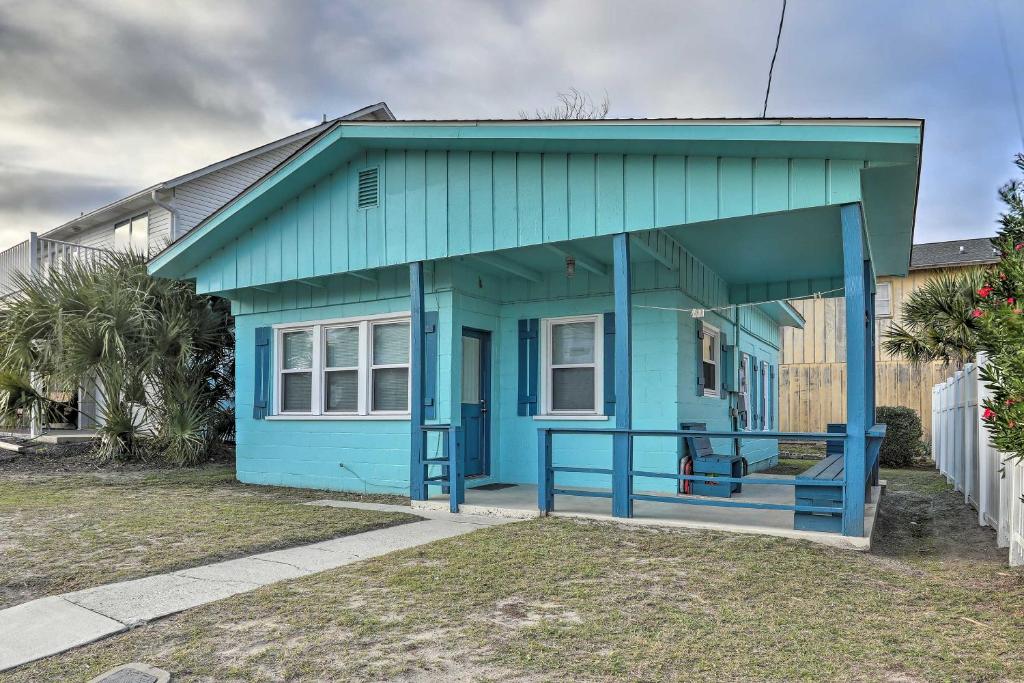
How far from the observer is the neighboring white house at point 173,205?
1636 centimetres

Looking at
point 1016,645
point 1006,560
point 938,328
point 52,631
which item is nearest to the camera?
point 1016,645

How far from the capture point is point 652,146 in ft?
22.0

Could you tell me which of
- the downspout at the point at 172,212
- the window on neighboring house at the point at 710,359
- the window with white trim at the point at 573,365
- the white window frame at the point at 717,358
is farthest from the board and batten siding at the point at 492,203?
the downspout at the point at 172,212

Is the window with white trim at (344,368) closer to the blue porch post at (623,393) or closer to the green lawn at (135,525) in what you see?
the green lawn at (135,525)

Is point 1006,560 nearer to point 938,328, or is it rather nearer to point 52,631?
point 52,631

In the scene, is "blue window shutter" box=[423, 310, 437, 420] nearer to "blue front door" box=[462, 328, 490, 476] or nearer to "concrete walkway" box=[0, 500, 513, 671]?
"blue front door" box=[462, 328, 490, 476]

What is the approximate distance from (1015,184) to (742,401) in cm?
839

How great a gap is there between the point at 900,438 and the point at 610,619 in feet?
42.0

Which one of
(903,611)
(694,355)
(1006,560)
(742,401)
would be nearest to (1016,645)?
(903,611)

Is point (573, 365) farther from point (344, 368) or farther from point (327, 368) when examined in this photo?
point (327, 368)

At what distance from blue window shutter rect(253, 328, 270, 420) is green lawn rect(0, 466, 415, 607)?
1.12 metres

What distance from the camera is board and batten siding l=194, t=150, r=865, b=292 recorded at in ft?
21.1

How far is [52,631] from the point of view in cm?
413

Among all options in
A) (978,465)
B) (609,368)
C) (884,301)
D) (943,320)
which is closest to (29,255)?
(609,368)
